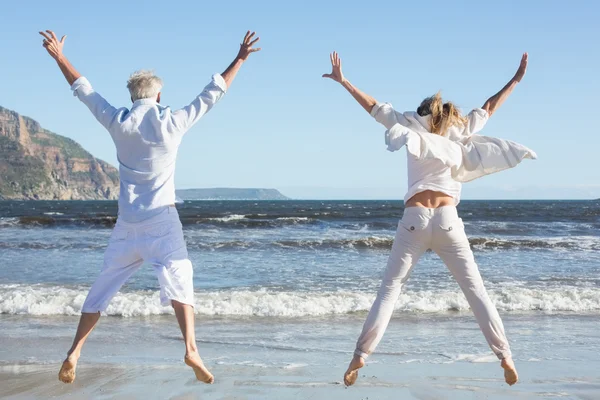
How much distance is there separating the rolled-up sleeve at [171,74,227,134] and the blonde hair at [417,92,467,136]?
4.26 feet

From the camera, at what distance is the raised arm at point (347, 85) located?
436 centimetres

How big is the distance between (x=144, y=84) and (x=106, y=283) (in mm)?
1227

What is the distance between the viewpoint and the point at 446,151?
4066 mm

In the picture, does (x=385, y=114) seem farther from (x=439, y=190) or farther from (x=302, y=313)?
(x=302, y=313)

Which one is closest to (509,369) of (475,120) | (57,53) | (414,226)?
(414,226)

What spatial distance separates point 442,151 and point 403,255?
68 cm

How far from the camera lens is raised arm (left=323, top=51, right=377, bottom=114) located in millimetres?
4355

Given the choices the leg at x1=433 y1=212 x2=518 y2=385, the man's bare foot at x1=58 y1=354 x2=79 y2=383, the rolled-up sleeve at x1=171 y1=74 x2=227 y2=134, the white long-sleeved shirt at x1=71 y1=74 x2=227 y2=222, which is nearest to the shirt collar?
the white long-sleeved shirt at x1=71 y1=74 x2=227 y2=222

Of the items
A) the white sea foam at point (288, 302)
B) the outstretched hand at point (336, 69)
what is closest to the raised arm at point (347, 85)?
the outstretched hand at point (336, 69)

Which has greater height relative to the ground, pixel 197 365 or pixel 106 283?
pixel 106 283

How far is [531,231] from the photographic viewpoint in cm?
2717

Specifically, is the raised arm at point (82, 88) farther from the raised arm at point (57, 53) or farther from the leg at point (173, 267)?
the leg at point (173, 267)

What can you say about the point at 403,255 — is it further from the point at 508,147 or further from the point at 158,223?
the point at 158,223

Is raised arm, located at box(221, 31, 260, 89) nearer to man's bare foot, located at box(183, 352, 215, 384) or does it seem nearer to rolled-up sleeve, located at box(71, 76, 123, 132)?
rolled-up sleeve, located at box(71, 76, 123, 132)
